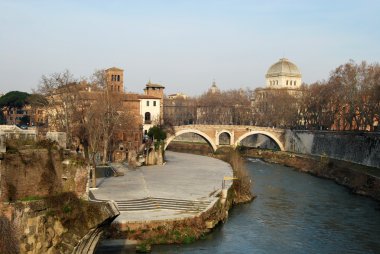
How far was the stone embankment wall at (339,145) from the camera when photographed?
47250 mm

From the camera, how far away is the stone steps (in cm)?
2609

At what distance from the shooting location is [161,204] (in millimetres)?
27078

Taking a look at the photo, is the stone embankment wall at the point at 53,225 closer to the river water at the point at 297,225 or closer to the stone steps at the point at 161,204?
the river water at the point at 297,225

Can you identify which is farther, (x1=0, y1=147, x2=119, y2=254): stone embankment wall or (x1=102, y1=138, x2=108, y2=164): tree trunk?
(x1=102, y1=138, x2=108, y2=164): tree trunk

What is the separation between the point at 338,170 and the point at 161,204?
2538 centimetres

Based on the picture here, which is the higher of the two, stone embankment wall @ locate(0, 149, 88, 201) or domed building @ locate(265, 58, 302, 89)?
domed building @ locate(265, 58, 302, 89)

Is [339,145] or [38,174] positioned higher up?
[38,174]

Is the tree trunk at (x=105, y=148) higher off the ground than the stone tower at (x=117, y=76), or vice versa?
the stone tower at (x=117, y=76)

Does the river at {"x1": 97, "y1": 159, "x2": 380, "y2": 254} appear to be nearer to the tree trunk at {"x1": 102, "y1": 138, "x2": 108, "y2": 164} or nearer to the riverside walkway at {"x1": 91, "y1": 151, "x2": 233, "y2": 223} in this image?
the riverside walkway at {"x1": 91, "y1": 151, "x2": 233, "y2": 223}

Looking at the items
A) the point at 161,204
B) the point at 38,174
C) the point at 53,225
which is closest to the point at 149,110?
the point at 161,204

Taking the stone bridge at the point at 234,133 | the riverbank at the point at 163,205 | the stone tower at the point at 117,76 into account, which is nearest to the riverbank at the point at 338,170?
the stone bridge at the point at 234,133

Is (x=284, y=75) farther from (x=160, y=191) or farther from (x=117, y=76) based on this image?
(x=160, y=191)

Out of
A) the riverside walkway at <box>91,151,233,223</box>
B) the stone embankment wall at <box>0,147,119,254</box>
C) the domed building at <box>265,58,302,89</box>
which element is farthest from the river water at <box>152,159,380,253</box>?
the domed building at <box>265,58,302,89</box>

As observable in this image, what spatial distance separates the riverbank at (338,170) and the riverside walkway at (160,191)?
10.1 metres
